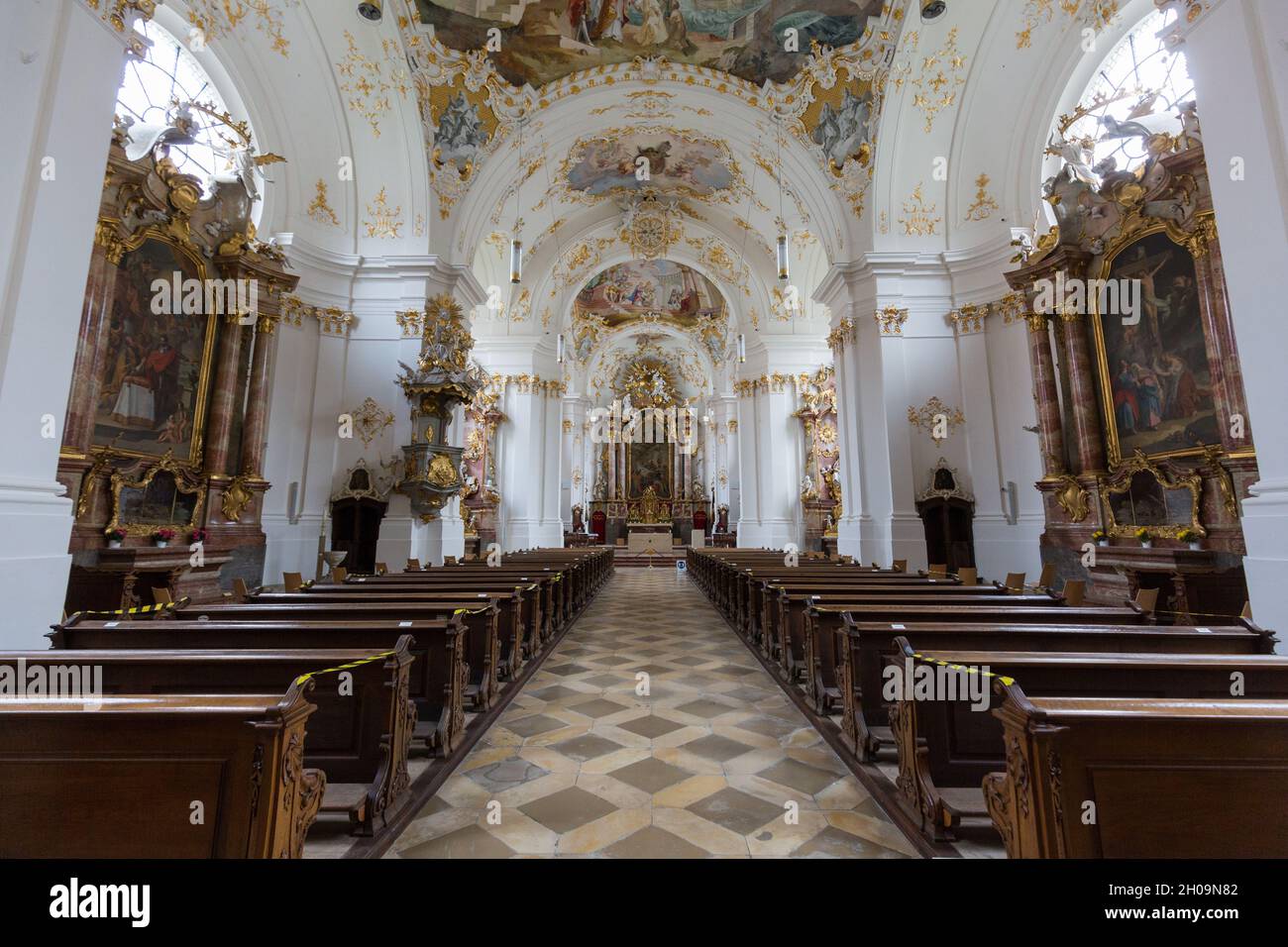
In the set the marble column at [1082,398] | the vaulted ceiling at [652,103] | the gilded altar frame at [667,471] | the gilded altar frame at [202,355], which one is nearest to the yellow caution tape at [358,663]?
the gilded altar frame at [202,355]

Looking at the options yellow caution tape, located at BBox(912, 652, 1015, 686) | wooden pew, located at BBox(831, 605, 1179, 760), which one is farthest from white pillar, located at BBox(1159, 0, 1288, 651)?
yellow caution tape, located at BBox(912, 652, 1015, 686)

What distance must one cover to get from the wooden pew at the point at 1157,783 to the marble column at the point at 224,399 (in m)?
9.07

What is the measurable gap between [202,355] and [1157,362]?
1207 centimetres

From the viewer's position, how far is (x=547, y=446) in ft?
56.0

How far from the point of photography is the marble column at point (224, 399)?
763 centimetres

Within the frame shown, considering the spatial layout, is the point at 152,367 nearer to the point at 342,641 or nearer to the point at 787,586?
the point at 342,641

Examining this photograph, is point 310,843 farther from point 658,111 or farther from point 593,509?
point 593,509

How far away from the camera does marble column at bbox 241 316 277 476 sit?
8.10 meters

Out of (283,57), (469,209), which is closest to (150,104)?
→ (283,57)

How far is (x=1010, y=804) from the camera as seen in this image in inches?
65.5

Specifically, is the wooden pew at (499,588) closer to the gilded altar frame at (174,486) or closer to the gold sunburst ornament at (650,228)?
the gilded altar frame at (174,486)

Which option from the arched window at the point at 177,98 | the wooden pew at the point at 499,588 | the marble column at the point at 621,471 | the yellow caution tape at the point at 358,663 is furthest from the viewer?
the marble column at the point at 621,471

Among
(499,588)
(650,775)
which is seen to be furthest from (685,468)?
(650,775)

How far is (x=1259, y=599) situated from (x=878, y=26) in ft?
30.9
